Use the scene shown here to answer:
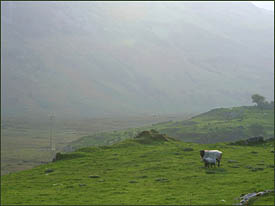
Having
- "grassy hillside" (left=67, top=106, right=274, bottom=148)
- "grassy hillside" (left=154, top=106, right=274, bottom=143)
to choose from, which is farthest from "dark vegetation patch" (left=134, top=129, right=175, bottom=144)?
"grassy hillside" (left=154, top=106, right=274, bottom=143)

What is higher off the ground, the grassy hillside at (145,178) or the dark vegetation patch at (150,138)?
the dark vegetation patch at (150,138)

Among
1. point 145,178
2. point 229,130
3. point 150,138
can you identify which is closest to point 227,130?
point 229,130

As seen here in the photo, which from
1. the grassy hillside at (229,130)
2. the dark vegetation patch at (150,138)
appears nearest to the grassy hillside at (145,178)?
the dark vegetation patch at (150,138)

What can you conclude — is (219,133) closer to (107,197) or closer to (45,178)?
(45,178)

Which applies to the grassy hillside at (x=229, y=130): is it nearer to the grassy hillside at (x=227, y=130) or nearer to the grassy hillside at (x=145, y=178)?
the grassy hillside at (x=227, y=130)

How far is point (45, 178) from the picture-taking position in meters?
50.6

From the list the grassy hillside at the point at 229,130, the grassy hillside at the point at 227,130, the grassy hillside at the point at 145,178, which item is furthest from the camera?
the grassy hillside at the point at 227,130

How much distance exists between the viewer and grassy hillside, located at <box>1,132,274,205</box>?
3478 centimetres

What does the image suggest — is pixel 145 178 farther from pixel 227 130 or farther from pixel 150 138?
pixel 227 130

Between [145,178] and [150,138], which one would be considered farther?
[150,138]

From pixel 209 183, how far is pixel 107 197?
11451mm

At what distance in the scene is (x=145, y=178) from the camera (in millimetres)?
45500

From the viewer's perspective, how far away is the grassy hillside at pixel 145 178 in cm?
3478

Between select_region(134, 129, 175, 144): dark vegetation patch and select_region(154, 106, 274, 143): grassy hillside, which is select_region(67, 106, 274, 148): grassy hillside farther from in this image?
select_region(134, 129, 175, 144): dark vegetation patch
